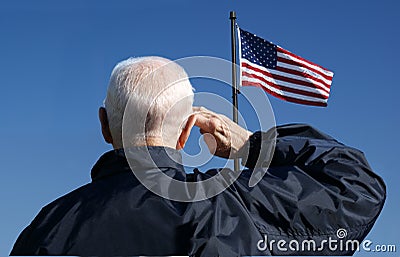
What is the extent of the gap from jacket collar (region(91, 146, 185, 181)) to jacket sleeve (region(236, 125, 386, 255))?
12.0 inches

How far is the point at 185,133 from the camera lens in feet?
10.1

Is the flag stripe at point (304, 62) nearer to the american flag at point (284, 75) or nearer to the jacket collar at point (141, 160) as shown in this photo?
the american flag at point (284, 75)

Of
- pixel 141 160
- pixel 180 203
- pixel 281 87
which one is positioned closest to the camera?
pixel 180 203

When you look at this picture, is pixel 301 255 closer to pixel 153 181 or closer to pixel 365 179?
pixel 365 179

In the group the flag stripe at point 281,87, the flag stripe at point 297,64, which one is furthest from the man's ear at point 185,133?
the flag stripe at point 297,64

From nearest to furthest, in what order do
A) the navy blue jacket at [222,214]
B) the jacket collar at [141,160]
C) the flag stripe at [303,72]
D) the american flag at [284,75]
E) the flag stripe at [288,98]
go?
the navy blue jacket at [222,214]
the jacket collar at [141,160]
the flag stripe at [288,98]
the american flag at [284,75]
the flag stripe at [303,72]

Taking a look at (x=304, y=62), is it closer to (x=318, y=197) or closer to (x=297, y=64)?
(x=297, y=64)

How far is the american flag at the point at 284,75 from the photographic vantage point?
1075cm

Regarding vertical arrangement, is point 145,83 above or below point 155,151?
above

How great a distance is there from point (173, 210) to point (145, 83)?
0.55 m

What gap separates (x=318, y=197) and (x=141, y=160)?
0.72m

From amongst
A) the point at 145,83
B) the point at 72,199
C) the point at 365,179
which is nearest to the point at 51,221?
the point at 72,199

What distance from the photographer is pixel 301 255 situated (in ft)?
9.30

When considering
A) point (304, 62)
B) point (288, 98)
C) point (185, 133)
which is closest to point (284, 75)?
point (304, 62)
